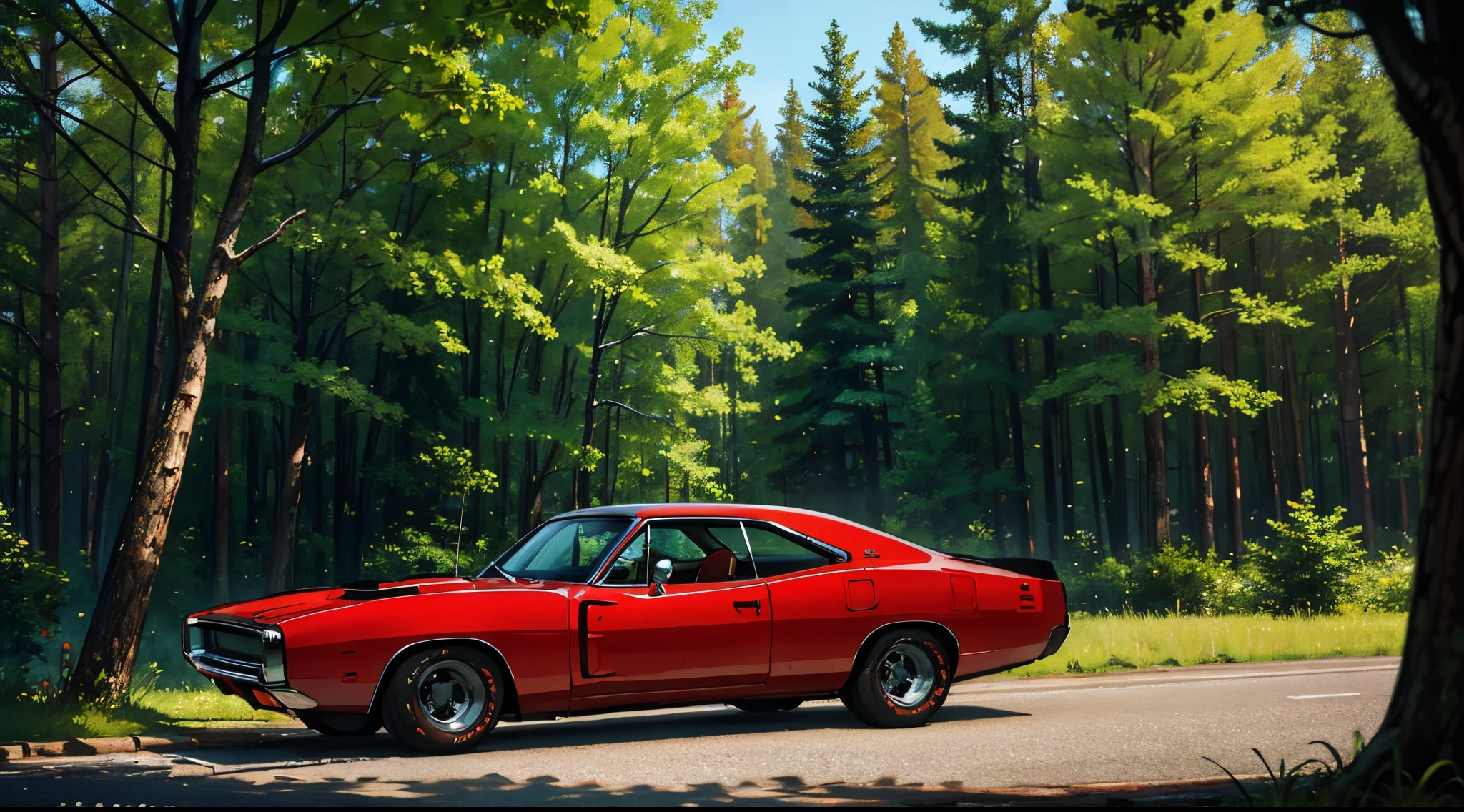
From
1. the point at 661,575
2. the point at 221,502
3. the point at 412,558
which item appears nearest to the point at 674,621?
the point at 661,575

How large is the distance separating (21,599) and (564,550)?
1193 centimetres

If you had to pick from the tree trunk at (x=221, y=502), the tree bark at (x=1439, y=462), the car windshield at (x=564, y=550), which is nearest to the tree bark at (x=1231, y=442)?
the tree trunk at (x=221, y=502)

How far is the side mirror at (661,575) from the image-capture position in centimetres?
854

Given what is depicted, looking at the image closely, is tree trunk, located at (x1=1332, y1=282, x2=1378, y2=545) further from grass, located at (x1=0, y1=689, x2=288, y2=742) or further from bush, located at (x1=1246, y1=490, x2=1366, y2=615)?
grass, located at (x1=0, y1=689, x2=288, y2=742)

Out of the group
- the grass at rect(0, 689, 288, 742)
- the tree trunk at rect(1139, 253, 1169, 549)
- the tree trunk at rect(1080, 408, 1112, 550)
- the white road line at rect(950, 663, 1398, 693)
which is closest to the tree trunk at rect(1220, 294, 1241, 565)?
the tree trunk at rect(1139, 253, 1169, 549)

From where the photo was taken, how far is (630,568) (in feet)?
29.2

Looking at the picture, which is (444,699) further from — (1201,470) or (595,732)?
(1201,470)

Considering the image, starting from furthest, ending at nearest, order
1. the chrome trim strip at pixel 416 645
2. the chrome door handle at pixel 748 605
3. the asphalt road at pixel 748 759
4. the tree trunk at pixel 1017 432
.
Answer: the tree trunk at pixel 1017 432 < the chrome door handle at pixel 748 605 < the chrome trim strip at pixel 416 645 < the asphalt road at pixel 748 759

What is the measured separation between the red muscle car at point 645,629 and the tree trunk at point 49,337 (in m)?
19.9

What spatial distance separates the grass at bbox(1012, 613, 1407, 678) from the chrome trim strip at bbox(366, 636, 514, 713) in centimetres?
835

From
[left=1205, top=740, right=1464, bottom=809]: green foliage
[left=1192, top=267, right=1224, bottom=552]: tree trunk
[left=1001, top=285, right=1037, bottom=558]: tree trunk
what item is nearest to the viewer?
[left=1205, top=740, right=1464, bottom=809]: green foliage

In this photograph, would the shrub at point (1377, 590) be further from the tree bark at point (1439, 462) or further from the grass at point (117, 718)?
the grass at point (117, 718)

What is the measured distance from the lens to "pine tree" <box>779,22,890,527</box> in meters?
44.1

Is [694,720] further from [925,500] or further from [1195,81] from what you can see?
[925,500]
